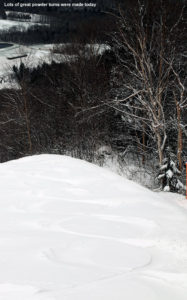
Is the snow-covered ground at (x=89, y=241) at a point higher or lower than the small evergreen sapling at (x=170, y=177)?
higher

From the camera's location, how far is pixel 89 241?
9.57 feet

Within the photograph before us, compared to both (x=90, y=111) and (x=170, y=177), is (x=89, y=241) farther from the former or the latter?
(x=90, y=111)

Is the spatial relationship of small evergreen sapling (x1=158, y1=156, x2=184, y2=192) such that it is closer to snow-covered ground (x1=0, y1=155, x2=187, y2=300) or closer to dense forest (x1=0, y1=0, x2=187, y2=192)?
dense forest (x1=0, y1=0, x2=187, y2=192)

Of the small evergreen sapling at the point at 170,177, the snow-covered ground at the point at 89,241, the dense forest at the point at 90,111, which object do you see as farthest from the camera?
the dense forest at the point at 90,111

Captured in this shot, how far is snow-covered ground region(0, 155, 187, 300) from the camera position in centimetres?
217

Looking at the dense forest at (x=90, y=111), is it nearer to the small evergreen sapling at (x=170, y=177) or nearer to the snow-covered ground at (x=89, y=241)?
the small evergreen sapling at (x=170, y=177)

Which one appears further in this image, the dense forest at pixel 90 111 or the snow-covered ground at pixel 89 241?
the dense forest at pixel 90 111

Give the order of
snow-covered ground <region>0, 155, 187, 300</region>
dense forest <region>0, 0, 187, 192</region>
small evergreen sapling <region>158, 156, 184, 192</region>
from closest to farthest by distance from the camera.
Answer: snow-covered ground <region>0, 155, 187, 300</region>
small evergreen sapling <region>158, 156, 184, 192</region>
dense forest <region>0, 0, 187, 192</region>

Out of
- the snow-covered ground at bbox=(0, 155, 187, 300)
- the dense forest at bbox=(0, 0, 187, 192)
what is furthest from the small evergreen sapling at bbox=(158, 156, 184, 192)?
the snow-covered ground at bbox=(0, 155, 187, 300)

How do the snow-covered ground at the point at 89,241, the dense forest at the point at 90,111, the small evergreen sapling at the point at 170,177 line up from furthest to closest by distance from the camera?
the dense forest at the point at 90,111 < the small evergreen sapling at the point at 170,177 < the snow-covered ground at the point at 89,241

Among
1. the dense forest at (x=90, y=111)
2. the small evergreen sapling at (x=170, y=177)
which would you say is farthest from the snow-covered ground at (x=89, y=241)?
the dense forest at (x=90, y=111)

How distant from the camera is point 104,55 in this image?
17906 mm

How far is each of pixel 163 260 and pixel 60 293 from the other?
99 centimetres

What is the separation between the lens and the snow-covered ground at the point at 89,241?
7.13ft
